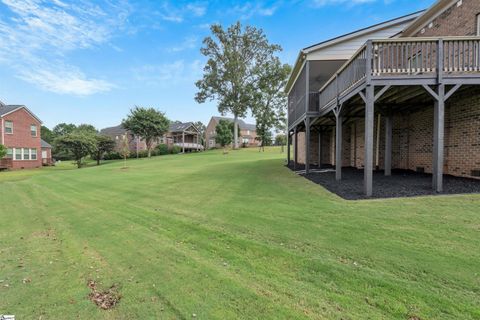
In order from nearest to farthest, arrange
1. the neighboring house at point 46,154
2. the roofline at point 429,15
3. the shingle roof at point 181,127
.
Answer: the roofline at point 429,15, the neighboring house at point 46,154, the shingle roof at point 181,127

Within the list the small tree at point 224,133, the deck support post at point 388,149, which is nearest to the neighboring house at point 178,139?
the small tree at point 224,133

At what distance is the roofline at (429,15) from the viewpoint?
9502 millimetres

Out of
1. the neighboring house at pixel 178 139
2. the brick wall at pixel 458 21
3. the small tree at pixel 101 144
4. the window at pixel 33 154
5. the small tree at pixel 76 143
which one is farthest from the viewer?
the neighboring house at pixel 178 139

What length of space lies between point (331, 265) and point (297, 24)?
74.7ft

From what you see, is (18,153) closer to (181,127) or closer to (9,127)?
(9,127)

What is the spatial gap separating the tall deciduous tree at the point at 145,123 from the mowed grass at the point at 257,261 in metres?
35.7

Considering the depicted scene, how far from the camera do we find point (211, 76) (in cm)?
4234

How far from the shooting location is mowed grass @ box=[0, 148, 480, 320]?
271 cm

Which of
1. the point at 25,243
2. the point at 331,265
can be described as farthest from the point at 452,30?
the point at 25,243

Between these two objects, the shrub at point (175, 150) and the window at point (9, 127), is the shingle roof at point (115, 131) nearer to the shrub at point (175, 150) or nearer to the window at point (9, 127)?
the shrub at point (175, 150)

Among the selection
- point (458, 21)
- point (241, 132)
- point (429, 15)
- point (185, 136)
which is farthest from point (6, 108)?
point (241, 132)

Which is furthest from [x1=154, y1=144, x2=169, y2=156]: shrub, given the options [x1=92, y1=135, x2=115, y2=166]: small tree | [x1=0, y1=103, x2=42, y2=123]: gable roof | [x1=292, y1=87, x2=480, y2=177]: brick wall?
[x1=292, y1=87, x2=480, y2=177]: brick wall

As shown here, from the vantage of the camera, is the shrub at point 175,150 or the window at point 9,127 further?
the shrub at point 175,150

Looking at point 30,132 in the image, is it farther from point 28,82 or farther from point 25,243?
point 25,243
